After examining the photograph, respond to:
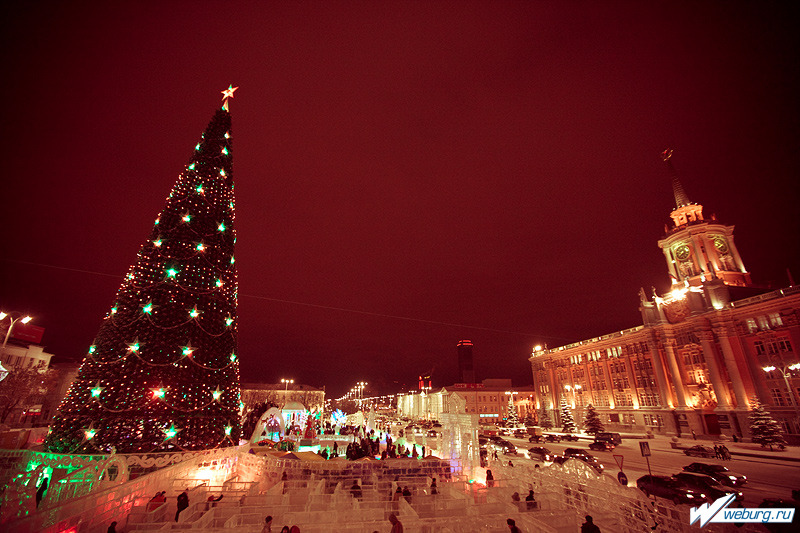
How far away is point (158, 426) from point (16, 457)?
7.36 m

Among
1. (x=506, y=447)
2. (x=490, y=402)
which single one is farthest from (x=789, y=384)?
(x=490, y=402)

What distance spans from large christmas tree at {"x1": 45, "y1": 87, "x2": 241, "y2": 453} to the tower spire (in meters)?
82.0

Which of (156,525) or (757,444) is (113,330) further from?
(757,444)

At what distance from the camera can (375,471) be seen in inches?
654

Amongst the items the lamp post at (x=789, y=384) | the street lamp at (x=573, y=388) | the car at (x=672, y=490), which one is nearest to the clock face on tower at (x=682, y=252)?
the lamp post at (x=789, y=384)

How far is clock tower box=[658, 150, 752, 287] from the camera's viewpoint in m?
56.1

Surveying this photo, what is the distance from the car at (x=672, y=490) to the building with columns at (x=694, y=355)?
29380 mm

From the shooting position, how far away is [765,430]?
1254 inches

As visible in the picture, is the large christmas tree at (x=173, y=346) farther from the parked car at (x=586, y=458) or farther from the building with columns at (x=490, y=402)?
the building with columns at (x=490, y=402)

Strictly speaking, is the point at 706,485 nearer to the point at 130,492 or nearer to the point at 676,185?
the point at 130,492

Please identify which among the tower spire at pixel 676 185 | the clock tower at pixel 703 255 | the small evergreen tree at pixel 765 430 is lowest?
the small evergreen tree at pixel 765 430

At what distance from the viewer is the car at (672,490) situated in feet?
48.4

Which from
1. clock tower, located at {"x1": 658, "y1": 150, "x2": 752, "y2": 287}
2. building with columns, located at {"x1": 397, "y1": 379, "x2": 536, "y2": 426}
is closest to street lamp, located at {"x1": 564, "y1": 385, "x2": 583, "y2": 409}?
building with columns, located at {"x1": 397, "y1": 379, "x2": 536, "y2": 426}


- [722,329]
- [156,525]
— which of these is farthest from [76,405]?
[722,329]
